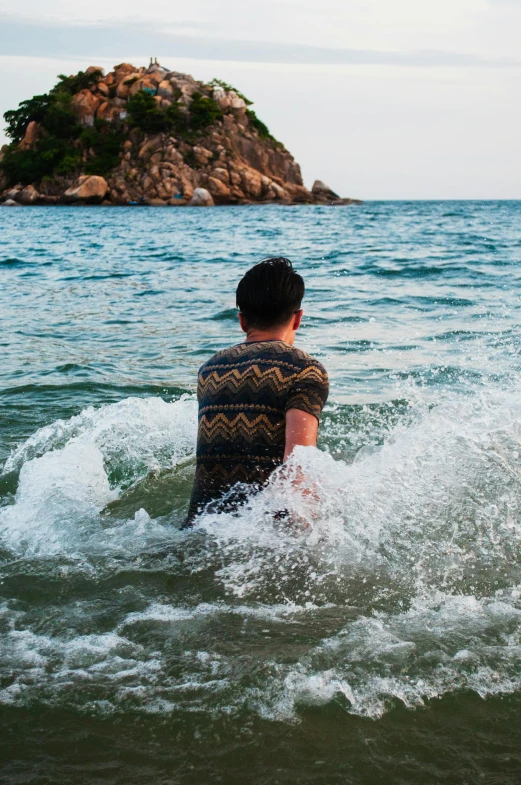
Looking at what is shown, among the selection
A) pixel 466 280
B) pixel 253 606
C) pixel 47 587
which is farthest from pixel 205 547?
pixel 466 280

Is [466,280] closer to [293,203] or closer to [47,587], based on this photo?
[47,587]

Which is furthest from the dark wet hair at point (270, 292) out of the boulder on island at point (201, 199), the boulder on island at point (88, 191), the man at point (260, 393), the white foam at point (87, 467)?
the boulder on island at point (88, 191)

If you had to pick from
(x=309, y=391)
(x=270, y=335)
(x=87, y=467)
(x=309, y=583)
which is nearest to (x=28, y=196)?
(x=87, y=467)

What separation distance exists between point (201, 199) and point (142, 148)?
13.7m

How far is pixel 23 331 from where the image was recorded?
1044 centimetres

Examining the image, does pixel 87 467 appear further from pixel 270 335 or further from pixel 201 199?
pixel 201 199

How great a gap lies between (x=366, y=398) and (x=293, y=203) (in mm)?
83372

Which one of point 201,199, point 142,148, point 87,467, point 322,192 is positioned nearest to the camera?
point 87,467

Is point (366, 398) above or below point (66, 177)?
below

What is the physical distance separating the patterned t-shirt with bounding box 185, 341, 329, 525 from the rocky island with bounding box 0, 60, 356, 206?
7662cm

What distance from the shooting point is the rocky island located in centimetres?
8144

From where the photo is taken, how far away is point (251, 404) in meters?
3.26

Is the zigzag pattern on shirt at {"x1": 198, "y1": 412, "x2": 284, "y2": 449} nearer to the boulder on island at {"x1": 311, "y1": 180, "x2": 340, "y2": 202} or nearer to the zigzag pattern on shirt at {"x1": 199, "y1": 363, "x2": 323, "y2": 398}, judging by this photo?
the zigzag pattern on shirt at {"x1": 199, "y1": 363, "x2": 323, "y2": 398}

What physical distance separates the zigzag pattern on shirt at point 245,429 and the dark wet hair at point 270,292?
431 millimetres
